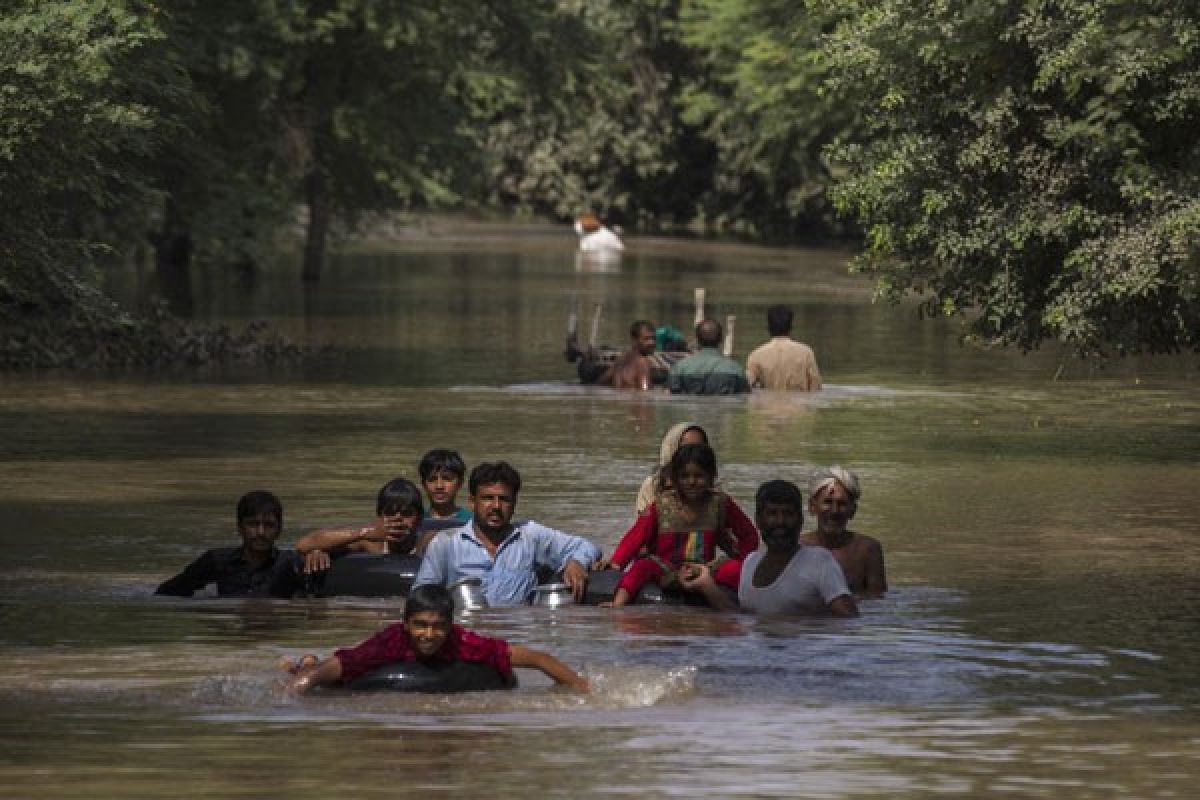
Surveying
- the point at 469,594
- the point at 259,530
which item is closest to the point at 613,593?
the point at 469,594

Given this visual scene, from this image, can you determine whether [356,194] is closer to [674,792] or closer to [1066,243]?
[1066,243]

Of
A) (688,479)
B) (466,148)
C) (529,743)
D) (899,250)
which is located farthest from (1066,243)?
(466,148)

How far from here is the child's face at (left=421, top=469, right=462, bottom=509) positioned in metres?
20.2

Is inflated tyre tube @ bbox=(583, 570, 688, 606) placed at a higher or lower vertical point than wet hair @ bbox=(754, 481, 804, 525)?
lower

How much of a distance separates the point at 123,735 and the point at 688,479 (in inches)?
210

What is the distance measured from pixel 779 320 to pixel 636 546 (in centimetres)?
1888

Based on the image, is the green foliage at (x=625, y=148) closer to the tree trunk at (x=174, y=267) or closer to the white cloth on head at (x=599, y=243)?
the white cloth on head at (x=599, y=243)

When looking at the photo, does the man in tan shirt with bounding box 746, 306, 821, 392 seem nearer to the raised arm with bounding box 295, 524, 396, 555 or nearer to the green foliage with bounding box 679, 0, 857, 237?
the raised arm with bounding box 295, 524, 396, 555

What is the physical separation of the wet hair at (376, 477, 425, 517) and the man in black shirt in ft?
2.19

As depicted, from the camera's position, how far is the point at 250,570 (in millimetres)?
20297

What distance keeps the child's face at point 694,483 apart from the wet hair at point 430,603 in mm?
3918

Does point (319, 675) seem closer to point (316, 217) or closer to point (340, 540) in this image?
point (340, 540)

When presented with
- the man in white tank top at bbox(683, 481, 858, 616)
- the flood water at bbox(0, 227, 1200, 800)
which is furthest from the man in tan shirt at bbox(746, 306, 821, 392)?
the man in white tank top at bbox(683, 481, 858, 616)

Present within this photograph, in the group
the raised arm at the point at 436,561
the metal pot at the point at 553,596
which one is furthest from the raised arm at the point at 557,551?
the raised arm at the point at 436,561
